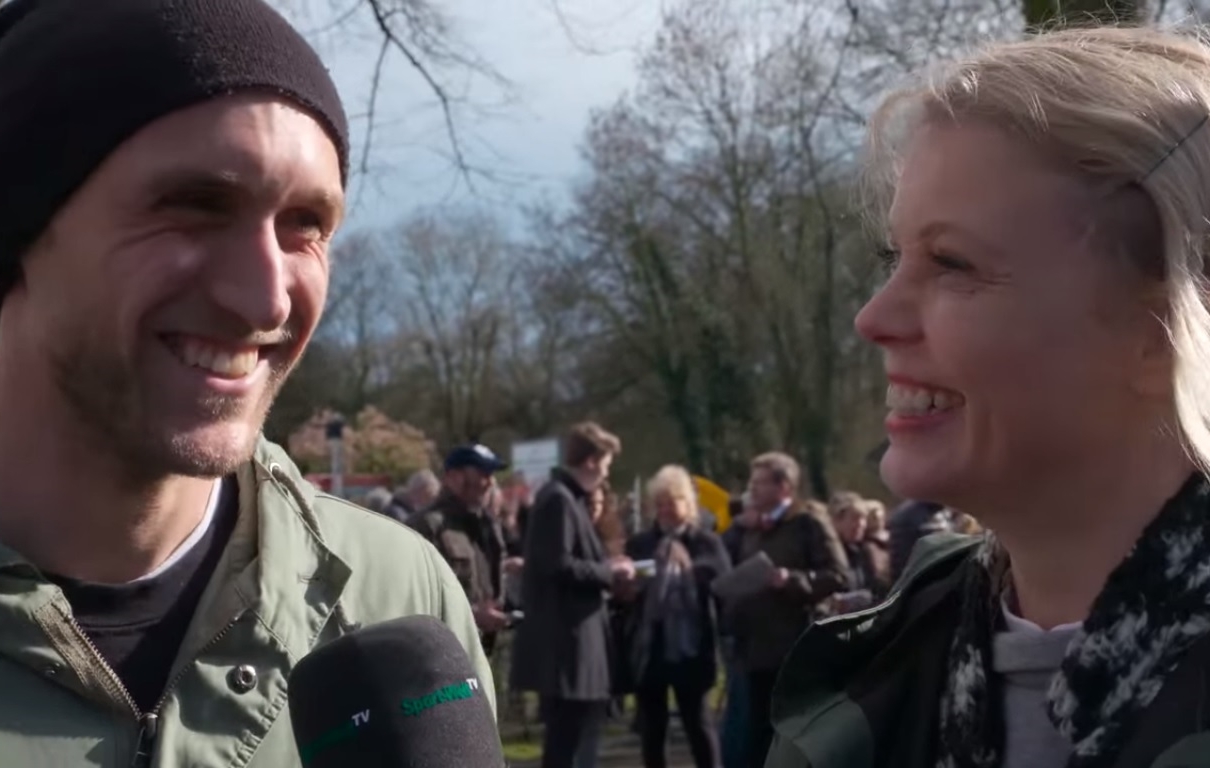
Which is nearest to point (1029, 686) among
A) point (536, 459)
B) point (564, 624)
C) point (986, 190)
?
point (986, 190)

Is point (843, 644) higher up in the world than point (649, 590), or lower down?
higher up

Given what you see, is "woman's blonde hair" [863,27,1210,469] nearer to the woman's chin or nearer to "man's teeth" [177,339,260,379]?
the woman's chin

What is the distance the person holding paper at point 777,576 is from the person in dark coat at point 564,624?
2.40 feet

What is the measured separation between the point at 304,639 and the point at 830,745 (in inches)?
24.8

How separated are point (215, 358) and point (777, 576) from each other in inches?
237

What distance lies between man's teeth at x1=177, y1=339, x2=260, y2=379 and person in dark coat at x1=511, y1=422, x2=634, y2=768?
17.9ft

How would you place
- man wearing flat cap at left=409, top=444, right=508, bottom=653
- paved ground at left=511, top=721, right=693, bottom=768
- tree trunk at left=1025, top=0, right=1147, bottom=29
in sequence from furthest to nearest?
paved ground at left=511, top=721, right=693, bottom=768
man wearing flat cap at left=409, top=444, right=508, bottom=653
tree trunk at left=1025, top=0, right=1147, bottom=29

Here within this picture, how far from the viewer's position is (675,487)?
26.7 feet

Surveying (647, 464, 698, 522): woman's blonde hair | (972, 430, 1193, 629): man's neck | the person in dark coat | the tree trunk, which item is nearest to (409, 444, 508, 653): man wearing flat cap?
the person in dark coat

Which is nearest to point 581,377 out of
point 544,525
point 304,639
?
point 544,525

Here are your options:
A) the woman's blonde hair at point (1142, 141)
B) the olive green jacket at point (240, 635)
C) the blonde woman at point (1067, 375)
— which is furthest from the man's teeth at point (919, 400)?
the olive green jacket at point (240, 635)

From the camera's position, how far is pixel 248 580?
1.75m

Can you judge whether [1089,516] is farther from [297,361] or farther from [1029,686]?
[297,361]

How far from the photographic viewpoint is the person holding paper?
24.5ft
